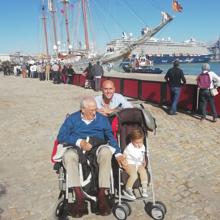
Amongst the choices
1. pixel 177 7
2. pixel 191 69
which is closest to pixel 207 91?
pixel 177 7

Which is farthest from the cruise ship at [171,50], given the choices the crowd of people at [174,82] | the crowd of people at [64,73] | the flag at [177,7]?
the crowd of people at [174,82]

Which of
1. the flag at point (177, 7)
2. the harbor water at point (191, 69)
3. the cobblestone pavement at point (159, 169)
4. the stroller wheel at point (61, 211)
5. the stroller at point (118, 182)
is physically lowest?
the harbor water at point (191, 69)

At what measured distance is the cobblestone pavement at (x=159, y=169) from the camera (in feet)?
15.2

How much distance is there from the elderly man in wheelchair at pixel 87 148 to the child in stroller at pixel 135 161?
0.48 feet

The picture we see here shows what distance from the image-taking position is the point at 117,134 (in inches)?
190

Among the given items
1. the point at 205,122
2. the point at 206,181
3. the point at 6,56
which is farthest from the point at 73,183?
the point at 6,56

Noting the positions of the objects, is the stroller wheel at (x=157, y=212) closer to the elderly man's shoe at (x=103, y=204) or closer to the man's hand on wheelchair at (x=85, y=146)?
the elderly man's shoe at (x=103, y=204)

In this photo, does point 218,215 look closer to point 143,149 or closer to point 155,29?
point 143,149

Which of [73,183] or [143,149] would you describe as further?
[143,149]

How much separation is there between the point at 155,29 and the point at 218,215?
1575 inches

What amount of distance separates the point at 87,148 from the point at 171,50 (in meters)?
123

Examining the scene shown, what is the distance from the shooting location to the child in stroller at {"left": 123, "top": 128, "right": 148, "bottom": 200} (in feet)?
14.6

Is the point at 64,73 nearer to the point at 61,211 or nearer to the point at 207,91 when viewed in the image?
the point at 207,91

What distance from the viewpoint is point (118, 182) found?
15.0ft
